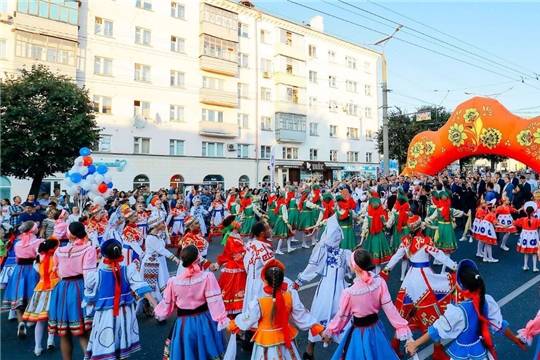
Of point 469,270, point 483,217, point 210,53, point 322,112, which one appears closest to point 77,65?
point 210,53

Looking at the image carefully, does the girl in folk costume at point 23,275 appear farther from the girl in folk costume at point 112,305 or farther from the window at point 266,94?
the window at point 266,94

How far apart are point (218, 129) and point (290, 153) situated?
9375 millimetres

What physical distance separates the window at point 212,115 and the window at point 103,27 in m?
10.0

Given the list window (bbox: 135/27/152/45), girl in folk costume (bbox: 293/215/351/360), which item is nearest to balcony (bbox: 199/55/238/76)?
window (bbox: 135/27/152/45)

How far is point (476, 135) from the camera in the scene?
1931 centimetres

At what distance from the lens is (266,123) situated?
1471 inches

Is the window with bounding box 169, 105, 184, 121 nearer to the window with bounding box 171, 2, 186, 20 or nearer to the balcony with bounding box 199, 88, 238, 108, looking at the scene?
the balcony with bounding box 199, 88, 238, 108

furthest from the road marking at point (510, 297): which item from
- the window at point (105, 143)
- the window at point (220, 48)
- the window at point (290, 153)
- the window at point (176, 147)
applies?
the window at point (220, 48)

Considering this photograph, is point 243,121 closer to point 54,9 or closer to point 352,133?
point 352,133

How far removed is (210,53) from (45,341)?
3140cm

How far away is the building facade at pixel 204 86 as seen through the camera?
89.9 feet

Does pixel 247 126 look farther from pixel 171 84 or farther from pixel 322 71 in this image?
pixel 322 71

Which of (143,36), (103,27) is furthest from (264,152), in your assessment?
(103,27)

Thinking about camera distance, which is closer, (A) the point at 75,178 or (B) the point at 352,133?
(A) the point at 75,178
